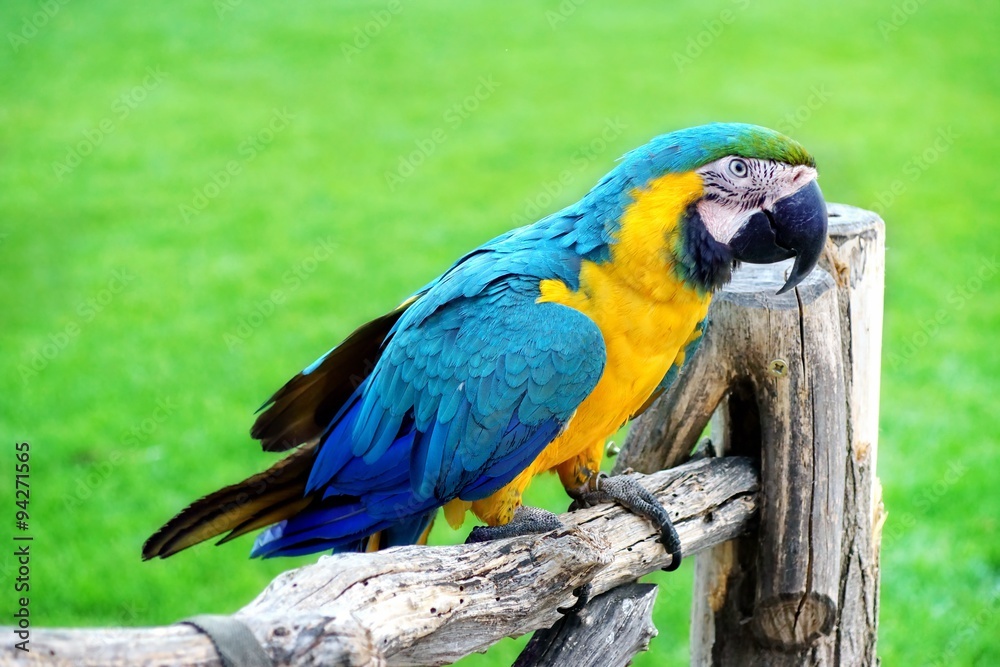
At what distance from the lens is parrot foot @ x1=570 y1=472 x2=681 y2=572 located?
2.47 m

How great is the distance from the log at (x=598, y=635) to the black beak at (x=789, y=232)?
88cm

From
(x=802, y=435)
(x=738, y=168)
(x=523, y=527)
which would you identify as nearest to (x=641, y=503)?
(x=523, y=527)

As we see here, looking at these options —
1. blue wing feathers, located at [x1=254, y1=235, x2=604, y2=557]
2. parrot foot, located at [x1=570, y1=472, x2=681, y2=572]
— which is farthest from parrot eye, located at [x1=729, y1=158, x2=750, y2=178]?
parrot foot, located at [x1=570, y1=472, x2=681, y2=572]

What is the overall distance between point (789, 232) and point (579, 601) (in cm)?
100

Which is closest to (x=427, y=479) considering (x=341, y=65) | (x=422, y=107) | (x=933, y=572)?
(x=933, y=572)

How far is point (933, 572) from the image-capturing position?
4043 mm

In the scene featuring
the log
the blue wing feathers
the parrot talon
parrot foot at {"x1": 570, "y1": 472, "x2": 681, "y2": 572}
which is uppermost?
the blue wing feathers

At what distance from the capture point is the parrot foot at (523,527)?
2.42 m

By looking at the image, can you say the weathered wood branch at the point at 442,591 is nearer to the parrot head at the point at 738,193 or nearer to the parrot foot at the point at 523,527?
the parrot foot at the point at 523,527

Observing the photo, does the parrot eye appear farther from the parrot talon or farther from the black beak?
the parrot talon

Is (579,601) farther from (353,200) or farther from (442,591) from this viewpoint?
(353,200)

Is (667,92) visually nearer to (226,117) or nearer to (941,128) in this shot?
(941,128)

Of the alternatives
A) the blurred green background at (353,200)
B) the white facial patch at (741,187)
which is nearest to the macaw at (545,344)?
the white facial patch at (741,187)

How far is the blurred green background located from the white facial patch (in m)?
2.10
